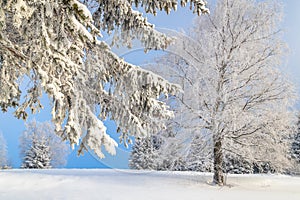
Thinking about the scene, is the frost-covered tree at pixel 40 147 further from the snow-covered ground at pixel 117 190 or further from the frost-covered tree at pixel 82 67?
the frost-covered tree at pixel 82 67

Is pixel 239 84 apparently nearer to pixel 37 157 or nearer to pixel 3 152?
pixel 37 157

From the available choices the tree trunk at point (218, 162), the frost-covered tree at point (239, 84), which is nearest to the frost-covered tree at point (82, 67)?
the frost-covered tree at point (239, 84)

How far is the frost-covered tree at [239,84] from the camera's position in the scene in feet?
30.1

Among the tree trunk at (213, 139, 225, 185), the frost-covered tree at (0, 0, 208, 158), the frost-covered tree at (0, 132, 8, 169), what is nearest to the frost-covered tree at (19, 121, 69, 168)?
the frost-covered tree at (0, 132, 8, 169)

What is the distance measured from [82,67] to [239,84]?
22.8 feet

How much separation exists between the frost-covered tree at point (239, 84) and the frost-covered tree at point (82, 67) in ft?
14.7

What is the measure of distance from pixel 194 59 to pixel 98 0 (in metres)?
5.59

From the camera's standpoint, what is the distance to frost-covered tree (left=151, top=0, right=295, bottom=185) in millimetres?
9172

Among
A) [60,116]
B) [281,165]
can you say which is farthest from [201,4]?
[281,165]

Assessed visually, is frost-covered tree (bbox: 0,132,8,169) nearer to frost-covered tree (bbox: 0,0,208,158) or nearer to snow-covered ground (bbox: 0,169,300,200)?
snow-covered ground (bbox: 0,169,300,200)

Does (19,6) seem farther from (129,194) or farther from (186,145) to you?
(186,145)

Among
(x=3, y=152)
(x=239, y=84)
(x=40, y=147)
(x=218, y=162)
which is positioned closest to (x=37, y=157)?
(x=40, y=147)

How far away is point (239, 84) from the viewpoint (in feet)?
31.1

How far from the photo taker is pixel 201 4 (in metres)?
4.23
